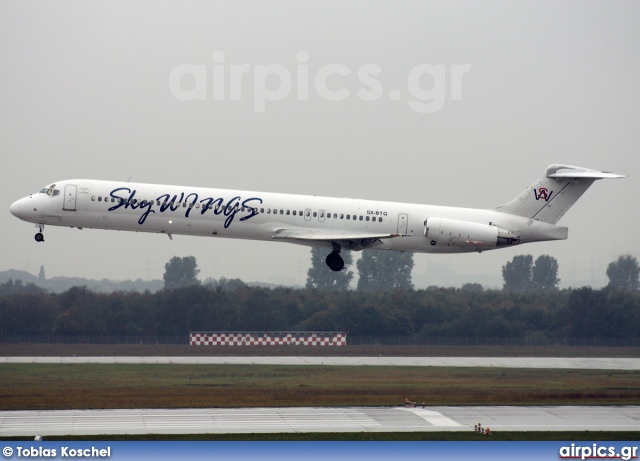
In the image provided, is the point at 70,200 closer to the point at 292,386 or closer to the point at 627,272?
the point at 292,386

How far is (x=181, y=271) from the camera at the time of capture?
417 ft

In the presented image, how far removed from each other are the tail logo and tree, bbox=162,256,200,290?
67.8 metres

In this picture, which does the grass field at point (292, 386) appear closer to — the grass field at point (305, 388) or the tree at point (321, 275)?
the grass field at point (305, 388)

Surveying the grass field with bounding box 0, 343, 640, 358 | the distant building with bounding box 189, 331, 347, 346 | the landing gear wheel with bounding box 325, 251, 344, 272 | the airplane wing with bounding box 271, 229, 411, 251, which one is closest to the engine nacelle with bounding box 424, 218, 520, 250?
the airplane wing with bounding box 271, 229, 411, 251

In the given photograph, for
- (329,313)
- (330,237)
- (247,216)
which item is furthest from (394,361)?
(247,216)

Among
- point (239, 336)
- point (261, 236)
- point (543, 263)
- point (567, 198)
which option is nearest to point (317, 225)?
point (261, 236)

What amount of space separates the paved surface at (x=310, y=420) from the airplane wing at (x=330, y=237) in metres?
10.2

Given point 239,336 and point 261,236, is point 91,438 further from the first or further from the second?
point 239,336

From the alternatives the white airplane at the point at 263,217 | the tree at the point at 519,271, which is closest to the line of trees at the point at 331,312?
the tree at the point at 519,271

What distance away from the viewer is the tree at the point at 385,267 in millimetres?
126062

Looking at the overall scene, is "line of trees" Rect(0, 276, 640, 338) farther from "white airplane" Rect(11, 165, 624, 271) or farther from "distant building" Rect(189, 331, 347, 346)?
"white airplane" Rect(11, 165, 624, 271)

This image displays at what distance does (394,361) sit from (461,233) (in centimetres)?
1827

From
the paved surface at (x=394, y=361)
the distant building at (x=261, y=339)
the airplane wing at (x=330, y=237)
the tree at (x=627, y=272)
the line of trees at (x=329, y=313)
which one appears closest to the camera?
the airplane wing at (x=330, y=237)

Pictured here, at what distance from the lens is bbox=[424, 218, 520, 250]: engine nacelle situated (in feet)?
192
